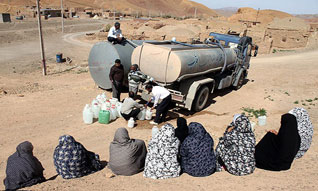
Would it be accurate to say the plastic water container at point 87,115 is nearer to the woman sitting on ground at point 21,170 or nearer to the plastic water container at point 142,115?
the plastic water container at point 142,115

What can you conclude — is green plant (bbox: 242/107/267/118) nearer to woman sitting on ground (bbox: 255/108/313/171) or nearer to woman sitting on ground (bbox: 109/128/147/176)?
woman sitting on ground (bbox: 255/108/313/171)

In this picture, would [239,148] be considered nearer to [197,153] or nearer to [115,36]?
[197,153]

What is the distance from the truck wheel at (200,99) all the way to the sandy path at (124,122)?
0.25 meters

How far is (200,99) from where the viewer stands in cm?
848

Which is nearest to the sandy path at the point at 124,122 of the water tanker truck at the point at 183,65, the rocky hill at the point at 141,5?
the water tanker truck at the point at 183,65

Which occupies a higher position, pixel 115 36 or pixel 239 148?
pixel 115 36

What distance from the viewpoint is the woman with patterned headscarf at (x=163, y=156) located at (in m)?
4.32

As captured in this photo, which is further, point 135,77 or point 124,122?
point 135,77

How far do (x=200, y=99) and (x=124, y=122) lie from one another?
2.65 metres

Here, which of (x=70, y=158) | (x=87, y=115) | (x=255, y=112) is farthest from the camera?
(x=255, y=112)

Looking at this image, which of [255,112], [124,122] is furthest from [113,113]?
[255,112]

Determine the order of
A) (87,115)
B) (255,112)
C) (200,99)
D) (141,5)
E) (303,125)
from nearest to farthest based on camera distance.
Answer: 1. (303,125)
2. (87,115)
3. (255,112)
4. (200,99)
5. (141,5)

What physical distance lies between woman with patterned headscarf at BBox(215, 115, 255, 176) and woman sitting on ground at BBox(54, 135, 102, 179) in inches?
97.7

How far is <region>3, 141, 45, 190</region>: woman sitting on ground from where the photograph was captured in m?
3.98
